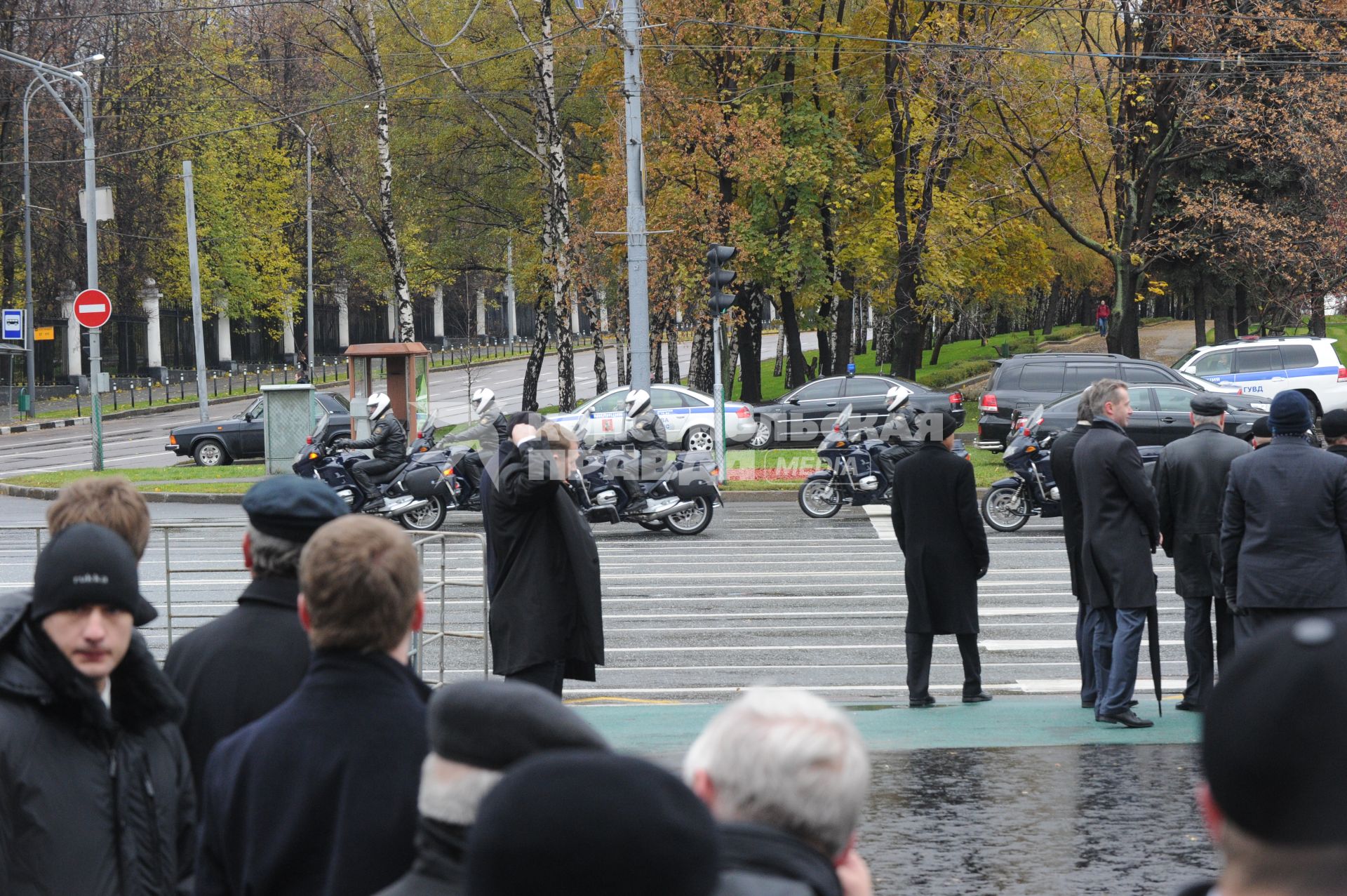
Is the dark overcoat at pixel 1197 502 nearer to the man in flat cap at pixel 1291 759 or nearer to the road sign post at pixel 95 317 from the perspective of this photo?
the man in flat cap at pixel 1291 759

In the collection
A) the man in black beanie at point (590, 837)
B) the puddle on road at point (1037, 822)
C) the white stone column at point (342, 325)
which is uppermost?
the white stone column at point (342, 325)

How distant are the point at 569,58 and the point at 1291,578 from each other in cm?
3499

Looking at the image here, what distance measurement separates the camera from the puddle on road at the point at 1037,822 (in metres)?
5.99

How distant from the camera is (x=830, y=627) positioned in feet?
41.2

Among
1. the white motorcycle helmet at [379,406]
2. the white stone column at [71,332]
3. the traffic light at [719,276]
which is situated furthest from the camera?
the white stone column at [71,332]

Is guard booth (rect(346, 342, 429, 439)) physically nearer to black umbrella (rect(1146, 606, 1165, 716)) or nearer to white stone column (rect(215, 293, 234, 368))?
black umbrella (rect(1146, 606, 1165, 716))

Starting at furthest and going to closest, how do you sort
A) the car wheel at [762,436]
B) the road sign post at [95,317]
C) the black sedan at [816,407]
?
the black sedan at [816,407], the car wheel at [762,436], the road sign post at [95,317]

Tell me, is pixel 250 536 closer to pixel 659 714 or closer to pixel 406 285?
pixel 659 714

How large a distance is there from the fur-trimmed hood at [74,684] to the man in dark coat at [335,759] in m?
0.41

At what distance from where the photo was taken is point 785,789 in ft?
7.20

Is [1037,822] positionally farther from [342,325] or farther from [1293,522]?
[342,325]

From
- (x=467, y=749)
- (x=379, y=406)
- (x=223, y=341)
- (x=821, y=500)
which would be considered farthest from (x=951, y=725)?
(x=223, y=341)

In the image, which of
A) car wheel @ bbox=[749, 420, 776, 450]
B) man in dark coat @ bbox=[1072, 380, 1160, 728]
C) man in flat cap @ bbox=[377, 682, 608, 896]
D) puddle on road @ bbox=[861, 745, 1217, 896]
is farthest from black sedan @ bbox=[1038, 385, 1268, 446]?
man in flat cap @ bbox=[377, 682, 608, 896]

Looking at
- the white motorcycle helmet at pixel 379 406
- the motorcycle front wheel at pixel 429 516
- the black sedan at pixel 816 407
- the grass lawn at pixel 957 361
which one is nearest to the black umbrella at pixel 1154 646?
the motorcycle front wheel at pixel 429 516
